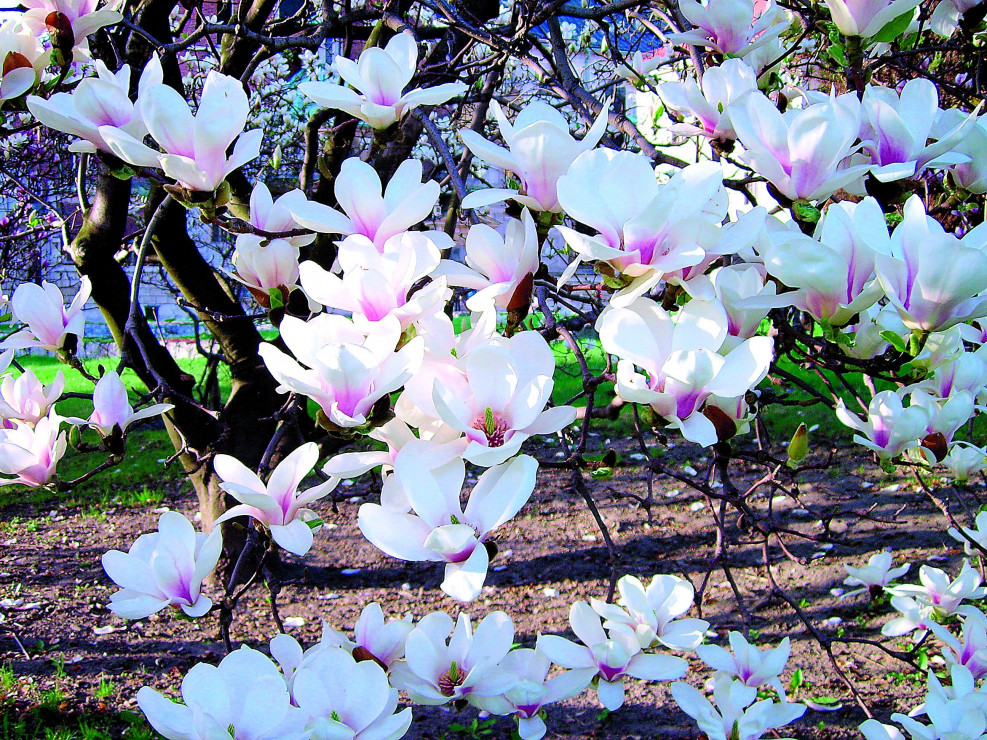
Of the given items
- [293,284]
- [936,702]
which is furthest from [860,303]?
[293,284]

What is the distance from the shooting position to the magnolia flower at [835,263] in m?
0.72

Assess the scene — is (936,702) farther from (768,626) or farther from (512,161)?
(768,626)

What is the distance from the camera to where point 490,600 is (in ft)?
10.1

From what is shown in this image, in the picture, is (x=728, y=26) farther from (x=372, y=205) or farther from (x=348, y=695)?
(x=348, y=695)

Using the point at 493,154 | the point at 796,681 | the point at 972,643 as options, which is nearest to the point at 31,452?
the point at 493,154

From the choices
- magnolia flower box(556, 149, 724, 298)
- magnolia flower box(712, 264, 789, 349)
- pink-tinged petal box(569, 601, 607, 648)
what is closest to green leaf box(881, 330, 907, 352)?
magnolia flower box(712, 264, 789, 349)

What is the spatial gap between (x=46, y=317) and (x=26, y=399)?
0.52ft

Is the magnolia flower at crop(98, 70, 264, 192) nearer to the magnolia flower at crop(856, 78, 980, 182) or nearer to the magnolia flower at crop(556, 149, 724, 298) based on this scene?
the magnolia flower at crop(556, 149, 724, 298)

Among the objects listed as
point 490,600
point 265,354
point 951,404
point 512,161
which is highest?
point 512,161

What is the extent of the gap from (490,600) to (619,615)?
7.44 feet

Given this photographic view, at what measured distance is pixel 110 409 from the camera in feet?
3.94

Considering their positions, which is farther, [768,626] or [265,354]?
[768,626]

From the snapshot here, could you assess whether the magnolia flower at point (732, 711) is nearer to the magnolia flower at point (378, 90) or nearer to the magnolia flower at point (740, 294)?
the magnolia flower at point (740, 294)

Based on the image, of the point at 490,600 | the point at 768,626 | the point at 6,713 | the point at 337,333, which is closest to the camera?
the point at 337,333
